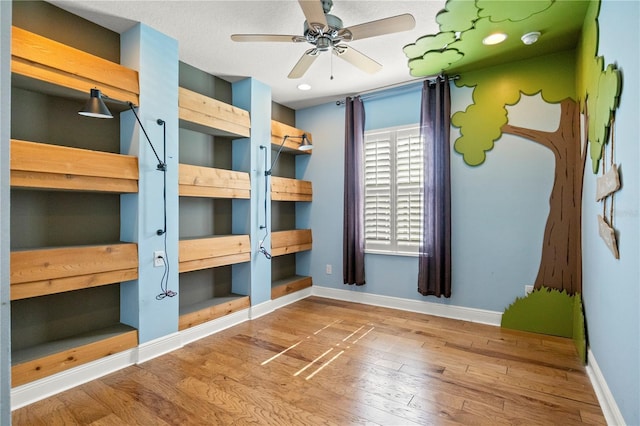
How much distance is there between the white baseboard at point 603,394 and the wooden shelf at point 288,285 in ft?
10.1

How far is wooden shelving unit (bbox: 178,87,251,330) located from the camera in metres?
3.03

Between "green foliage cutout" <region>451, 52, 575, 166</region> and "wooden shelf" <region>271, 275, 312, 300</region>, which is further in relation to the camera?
"wooden shelf" <region>271, 275, 312, 300</region>

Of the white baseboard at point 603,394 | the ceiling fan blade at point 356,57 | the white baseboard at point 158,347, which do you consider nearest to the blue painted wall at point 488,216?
the white baseboard at point 603,394

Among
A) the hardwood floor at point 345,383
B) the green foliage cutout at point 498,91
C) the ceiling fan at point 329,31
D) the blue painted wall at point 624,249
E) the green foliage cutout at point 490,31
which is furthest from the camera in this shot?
the green foliage cutout at point 498,91

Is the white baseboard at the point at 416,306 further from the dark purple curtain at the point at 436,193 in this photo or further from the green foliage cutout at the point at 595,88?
the green foliage cutout at the point at 595,88

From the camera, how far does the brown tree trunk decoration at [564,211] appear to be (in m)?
3.07

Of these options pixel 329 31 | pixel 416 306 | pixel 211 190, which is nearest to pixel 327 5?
pixel 329 31

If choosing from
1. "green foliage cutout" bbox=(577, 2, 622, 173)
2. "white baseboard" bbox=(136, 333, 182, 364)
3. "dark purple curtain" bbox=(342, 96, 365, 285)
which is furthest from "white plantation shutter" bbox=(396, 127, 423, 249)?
"white baseboard" bbox=(136, 333, 182, 364)

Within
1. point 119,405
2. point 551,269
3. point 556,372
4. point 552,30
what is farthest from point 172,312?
point 552,30

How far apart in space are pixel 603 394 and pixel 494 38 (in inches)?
111

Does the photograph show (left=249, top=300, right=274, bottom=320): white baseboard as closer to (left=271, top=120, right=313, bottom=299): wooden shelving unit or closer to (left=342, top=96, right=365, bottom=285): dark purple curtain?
(left=271, top=120, right=313, bottom=299): wooden shelving unit

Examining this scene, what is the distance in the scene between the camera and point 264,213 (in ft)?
12.9

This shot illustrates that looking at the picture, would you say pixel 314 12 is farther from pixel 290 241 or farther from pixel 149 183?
pixel 290 241

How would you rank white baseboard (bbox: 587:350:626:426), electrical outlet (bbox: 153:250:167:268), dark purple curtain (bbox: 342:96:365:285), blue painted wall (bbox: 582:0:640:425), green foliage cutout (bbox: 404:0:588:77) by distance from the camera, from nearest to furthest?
blue painted wall (bbox: 582:0:640:425), white baseboard (bbox: 587:350:626:426), green foliage cutout (bbox: 404:0:588:77), electrical outlet (bbox: 153:250:167:268), dark purple curtain (bbox: 342:96:365:285)
